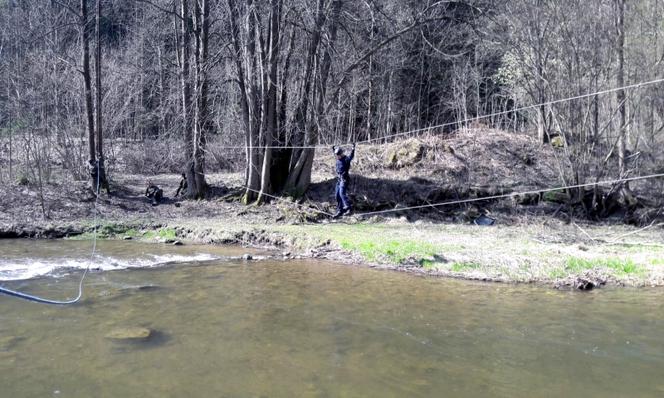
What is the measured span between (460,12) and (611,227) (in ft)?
27.8

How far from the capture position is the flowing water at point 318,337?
220 inches

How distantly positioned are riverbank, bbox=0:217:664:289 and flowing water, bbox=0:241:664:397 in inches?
25.5

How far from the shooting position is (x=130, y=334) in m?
6.83

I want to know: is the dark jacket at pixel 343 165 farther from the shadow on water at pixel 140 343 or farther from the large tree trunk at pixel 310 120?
the shadow on water at pixel 140 343

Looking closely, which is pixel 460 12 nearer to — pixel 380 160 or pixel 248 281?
pixel 380 160

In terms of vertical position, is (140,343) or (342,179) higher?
(342,179)

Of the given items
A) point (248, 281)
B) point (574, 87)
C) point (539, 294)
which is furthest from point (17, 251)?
point (574, 87)

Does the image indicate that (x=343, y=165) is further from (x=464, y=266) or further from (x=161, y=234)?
(x=464, y=266)

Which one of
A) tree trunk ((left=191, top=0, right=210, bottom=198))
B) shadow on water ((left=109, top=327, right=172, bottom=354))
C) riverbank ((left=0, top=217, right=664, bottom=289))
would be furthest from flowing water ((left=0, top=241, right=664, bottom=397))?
tree trunk ((left=191, top=0, right=210, bottom=198))

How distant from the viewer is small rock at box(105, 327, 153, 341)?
672 cm

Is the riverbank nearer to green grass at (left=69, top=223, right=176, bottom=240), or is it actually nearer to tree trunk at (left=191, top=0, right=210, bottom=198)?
green grass at (left=69, top=223, right=176, bottom=240)

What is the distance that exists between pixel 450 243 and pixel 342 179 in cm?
404

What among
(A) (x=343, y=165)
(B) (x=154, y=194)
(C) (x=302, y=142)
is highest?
(C) (x=302, y=142)

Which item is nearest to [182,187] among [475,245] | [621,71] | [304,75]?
[304,75]
